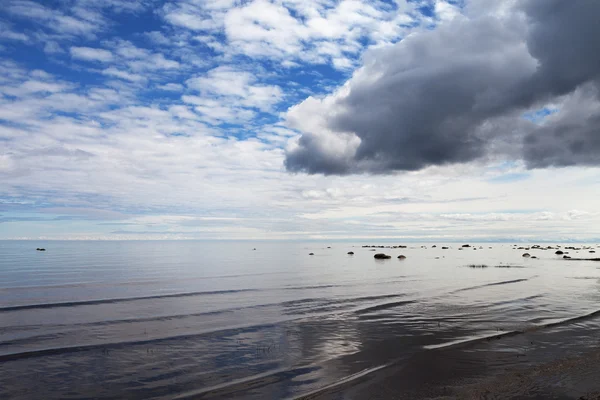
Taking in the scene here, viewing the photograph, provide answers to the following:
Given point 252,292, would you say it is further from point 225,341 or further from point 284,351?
point 284,351

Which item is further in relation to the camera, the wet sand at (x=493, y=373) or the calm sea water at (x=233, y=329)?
the calm sea water at (x=233, y=329)

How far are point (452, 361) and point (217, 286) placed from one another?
31160mm

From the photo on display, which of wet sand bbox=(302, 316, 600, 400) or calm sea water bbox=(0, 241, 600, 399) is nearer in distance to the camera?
wet sand bbox=(302, 316, 600, 400)

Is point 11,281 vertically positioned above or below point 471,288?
above

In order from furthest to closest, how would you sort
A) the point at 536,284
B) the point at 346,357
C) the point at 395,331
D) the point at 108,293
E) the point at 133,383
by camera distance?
1. the point at 536,284
2. the point at 108,293
3. the point at 395,331
4. the point at 346,357
5. the point at 133,383

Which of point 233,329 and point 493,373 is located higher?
point 233,329

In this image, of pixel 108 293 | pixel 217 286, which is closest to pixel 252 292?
pixel 217 286

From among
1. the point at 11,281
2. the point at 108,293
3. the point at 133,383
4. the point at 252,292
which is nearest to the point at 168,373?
the point at 133,383

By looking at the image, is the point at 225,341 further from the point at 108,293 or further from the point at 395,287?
the point at 395,287

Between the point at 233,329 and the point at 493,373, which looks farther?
the point at 233,329

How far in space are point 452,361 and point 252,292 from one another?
25.1 meters

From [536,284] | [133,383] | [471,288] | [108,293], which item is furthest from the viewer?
[536,284]

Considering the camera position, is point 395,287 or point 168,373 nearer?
point 168,373

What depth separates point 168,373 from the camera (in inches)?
593
